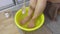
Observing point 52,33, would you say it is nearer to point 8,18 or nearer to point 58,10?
point 58,10

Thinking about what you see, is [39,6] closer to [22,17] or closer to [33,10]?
[33,10]

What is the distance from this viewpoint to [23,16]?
1.27 metres

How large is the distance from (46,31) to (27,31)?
0.19 metres

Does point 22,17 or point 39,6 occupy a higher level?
point 39,6

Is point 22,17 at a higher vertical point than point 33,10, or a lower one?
lower

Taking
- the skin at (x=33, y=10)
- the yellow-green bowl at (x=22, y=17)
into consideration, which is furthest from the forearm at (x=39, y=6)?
the yellow-green bowl at (x=22, y=17)

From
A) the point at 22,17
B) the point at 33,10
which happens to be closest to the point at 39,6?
the point at 33,10

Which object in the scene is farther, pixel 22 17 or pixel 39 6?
pixel 22 17

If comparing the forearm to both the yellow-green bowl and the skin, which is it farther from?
the yellow-green bowl

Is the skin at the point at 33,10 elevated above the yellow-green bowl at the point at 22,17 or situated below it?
above

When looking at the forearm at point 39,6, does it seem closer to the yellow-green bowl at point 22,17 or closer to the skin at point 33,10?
the skin at point 33,10

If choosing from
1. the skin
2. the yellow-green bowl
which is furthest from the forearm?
the yellow-green bowl

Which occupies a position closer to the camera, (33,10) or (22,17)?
(33,10)

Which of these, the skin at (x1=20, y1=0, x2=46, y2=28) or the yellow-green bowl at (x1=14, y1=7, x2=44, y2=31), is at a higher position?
the skin at (x1=20, y1=0, x2=46, y2=28)
